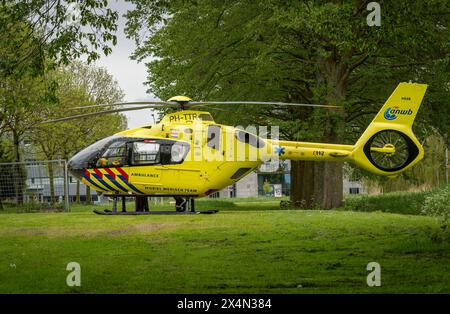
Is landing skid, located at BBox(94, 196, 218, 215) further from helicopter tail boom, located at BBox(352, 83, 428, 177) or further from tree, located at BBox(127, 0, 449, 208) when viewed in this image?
tree, located at BBox(127, 0, 449, 208)

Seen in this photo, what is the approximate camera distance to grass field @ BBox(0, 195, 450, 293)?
1168 cm

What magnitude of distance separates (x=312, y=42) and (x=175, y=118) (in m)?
11.8

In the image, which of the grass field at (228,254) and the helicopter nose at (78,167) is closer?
the grass field at (228,254)

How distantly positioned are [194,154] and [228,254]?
7683 mm

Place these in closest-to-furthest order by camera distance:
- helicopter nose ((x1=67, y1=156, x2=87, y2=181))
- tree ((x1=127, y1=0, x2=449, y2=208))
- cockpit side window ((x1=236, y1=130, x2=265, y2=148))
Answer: cockpit side window ((x1=236, y1=130, x2=265, y2=148)) → helicopter nose ((x1=67, y1=156, x2=87, y2=181)) → tree ((x1=127, y1=0, x2=449, y2=208))

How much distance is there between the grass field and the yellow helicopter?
202 centimetres

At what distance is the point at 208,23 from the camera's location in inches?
1254

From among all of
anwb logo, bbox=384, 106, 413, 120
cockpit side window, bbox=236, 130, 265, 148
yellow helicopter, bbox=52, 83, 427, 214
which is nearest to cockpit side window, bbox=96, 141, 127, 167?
yellow helicopter, bbox=52, 83, 427, 214

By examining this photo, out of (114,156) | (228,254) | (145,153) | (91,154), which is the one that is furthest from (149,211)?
(228,254)

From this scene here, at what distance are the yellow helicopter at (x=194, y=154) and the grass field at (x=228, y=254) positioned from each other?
2024mm

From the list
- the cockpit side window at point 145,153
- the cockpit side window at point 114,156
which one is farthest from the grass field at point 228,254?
the cockpit side window at point 114,156

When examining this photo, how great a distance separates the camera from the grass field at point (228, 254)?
11680mm

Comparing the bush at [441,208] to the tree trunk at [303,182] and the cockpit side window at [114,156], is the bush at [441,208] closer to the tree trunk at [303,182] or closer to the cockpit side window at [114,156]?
the cockpit side window at [114,156]

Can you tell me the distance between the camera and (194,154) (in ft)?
71.2
